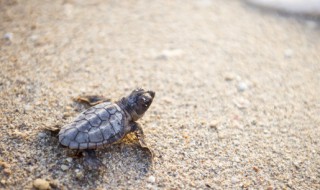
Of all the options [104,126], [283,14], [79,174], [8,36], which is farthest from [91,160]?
[283,14]

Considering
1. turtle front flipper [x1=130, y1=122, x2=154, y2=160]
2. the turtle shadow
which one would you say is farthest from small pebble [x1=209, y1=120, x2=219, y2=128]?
the turtle shadow

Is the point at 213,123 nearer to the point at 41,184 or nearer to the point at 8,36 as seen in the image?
the point at 41,184

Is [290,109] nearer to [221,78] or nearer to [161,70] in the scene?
[221,78]

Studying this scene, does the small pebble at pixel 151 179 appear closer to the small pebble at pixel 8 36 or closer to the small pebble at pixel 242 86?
the small pebble at pixel 242 86

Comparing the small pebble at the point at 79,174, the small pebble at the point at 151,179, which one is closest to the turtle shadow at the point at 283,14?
the small pebble at the point at 151,179

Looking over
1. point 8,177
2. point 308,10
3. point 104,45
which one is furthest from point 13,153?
point 308,10

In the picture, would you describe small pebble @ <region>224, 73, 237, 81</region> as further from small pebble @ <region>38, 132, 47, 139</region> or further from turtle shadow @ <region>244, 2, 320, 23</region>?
small pebble @ <region>38, 132, 47, 139</region>
